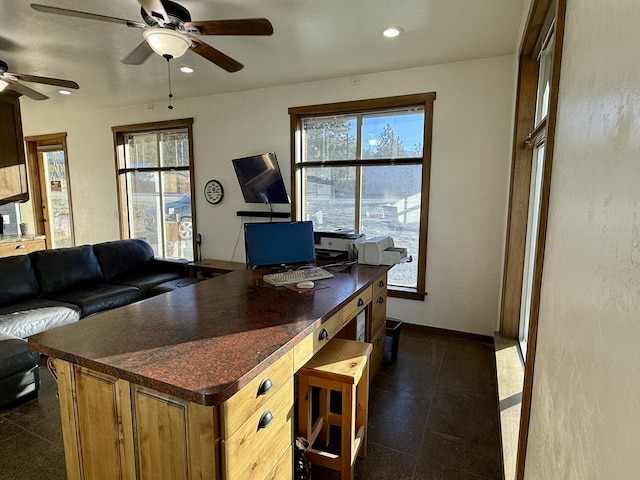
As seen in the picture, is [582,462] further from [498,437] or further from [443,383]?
[443,383]

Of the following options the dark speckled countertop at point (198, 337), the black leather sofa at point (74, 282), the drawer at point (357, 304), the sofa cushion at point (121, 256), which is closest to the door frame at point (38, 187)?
the sofa cushion at point (121, 256)

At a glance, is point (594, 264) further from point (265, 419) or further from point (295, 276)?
point (295, 276)

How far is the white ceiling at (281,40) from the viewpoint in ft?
7.75

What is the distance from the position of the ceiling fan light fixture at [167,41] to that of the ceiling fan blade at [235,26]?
90 mm

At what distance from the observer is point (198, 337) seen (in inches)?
55.4

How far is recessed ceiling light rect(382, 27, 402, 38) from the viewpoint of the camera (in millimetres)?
2649

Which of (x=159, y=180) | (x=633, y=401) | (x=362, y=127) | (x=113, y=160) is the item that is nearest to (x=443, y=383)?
(x=633, y=401)

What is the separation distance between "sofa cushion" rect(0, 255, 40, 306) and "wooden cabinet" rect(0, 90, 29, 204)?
7.02ft

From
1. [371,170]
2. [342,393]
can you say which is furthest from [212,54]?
[342,393]

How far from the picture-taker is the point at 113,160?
534cm

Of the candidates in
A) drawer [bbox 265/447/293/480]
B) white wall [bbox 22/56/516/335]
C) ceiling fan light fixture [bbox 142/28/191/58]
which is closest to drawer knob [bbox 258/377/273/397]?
drawer [bbox 265/447/293/480]

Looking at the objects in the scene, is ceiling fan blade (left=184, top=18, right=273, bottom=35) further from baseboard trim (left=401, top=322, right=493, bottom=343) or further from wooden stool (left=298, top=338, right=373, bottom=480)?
baseboard trim (left=401, top=322, right=493, bottom=343)

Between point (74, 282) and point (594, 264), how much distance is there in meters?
4.30

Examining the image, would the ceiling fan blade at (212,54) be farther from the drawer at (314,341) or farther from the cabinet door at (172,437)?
the cabinet door at (172,437)
